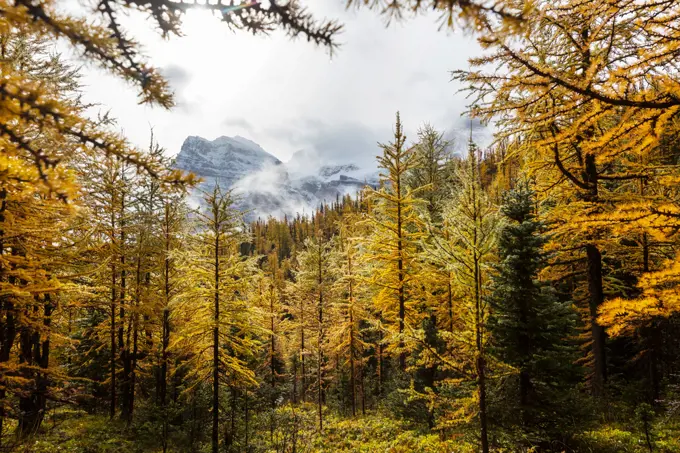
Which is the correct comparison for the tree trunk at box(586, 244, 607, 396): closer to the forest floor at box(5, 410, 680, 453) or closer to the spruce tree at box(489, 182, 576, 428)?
the forest floor at box(5, 410, 680, 453)

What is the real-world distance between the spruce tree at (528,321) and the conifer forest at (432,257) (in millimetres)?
53

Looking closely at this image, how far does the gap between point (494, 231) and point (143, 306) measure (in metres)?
13.8

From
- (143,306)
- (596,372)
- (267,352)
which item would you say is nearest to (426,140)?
(596,372)

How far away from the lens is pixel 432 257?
695cm

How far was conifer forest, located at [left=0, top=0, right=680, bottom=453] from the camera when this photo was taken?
2.73 m

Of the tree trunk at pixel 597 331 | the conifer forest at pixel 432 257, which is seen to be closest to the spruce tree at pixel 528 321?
the conifer forest at pixel 432 257

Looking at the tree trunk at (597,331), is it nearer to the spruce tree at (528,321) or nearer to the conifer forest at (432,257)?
the conifer forest at (432,257)

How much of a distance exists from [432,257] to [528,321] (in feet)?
9.70

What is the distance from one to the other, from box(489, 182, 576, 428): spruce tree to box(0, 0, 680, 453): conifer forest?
0.18ft

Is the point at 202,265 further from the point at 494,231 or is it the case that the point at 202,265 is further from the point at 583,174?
the point at 583,174

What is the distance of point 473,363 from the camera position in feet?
20.8

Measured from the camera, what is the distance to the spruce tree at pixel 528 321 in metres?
7.16

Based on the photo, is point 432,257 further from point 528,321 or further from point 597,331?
point 597,331

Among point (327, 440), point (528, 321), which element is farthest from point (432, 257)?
point (327, 440)
